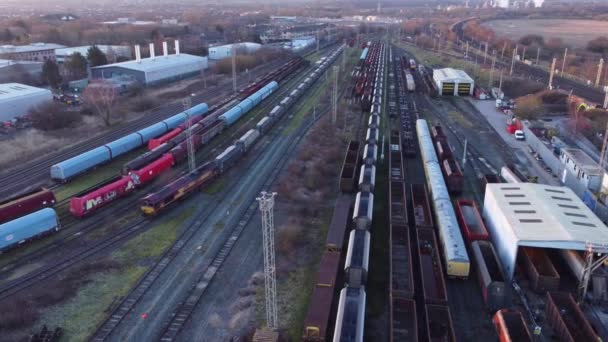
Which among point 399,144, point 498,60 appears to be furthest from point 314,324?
point 498,60

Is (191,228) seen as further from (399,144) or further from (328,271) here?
(399,144)

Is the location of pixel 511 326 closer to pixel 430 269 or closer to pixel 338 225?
pixel 430 269

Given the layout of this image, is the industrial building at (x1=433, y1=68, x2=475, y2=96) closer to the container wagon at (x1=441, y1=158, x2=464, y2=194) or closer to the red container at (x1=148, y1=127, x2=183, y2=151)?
the container wagon at (x1=441, y1=158, x2=464, y2=194)

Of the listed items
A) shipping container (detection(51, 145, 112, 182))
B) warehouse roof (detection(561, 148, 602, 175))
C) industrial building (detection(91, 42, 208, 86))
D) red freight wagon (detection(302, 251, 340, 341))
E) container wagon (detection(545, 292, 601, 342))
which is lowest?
container wagon (detection(545, 292, 601, 342))

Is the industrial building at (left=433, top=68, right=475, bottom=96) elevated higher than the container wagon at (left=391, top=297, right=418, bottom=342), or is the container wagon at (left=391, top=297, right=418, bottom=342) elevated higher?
the industrial building at (left=433, top=68, right=475, bottom=96)

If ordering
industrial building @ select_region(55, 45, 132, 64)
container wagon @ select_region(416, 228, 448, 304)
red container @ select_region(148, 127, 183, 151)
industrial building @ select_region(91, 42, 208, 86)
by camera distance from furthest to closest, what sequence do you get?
industrial building @ select_region(55, 45, 132, 64), industrial building @ select_region(91, 42, 208, 86), red container @ select_region(148, 127, 183, 151), container wagon @ select_region(416, 228, 448, 304)

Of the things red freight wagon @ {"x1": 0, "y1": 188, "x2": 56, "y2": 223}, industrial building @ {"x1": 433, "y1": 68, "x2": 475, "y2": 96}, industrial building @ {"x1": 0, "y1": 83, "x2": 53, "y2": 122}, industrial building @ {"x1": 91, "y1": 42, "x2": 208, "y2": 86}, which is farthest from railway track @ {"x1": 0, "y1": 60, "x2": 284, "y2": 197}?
industrial building @ {"x1": 433, "y1": 68, "x2": 475, "y2": 96}

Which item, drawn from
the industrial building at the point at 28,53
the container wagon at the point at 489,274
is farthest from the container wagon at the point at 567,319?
the industrial building at the point at 28,53
